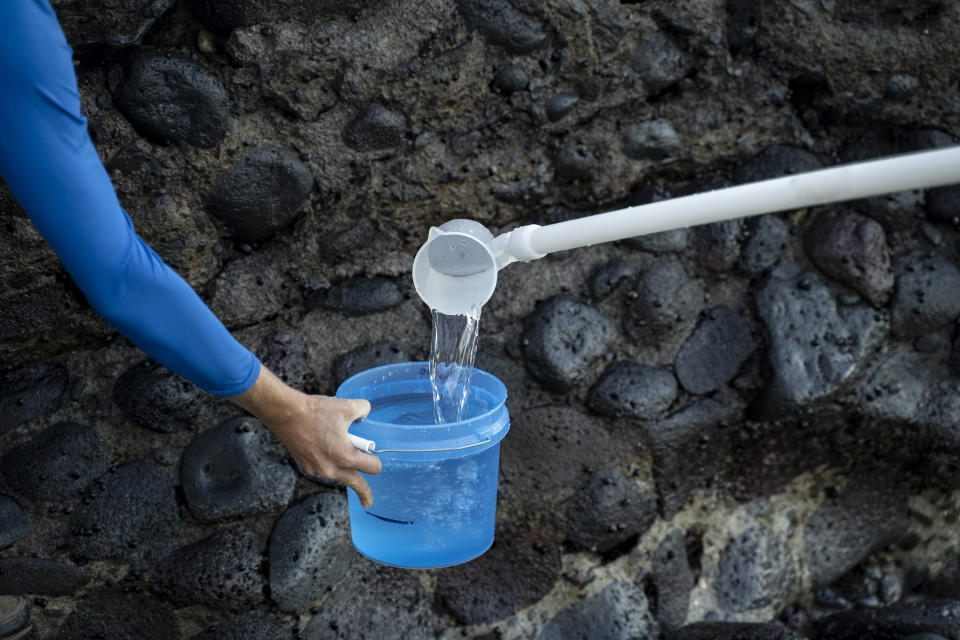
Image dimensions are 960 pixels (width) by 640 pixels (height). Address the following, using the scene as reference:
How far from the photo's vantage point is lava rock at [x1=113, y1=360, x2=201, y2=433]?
2.10 metres

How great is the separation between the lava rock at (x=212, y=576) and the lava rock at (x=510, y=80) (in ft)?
4.11

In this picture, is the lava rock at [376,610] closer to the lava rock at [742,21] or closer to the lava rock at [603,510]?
the lava rock at [603,510]

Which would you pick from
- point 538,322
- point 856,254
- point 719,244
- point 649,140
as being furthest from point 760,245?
point 538,322

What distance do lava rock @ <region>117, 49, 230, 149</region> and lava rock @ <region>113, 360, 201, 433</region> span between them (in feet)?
1.74

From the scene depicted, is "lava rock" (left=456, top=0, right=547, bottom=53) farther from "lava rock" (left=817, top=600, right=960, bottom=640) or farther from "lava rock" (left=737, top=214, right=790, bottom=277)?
"lava rock" (left=817, top=600, right=960, bottom=640)

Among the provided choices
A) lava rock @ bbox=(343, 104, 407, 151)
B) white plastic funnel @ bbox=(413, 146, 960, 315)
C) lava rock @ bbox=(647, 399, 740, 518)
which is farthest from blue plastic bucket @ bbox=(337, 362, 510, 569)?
lava rock @ bbox=(647, 399, 740, 518)

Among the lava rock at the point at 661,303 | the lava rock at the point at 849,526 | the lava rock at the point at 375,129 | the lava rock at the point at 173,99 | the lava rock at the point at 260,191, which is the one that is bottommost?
the lava rock at the point at 849,526

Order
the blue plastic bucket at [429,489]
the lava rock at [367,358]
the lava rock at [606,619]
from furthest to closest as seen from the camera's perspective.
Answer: the lava rock at [606,619]
the lava rock at [367,358]
the blue plastic bucket at [429,489]

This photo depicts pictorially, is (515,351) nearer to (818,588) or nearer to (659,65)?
(659,65)

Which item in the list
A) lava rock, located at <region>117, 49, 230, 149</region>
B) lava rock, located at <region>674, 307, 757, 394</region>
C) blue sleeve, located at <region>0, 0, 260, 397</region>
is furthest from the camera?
lava rock, located at <region>674, 307, 757, 394</region>

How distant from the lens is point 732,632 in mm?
2234

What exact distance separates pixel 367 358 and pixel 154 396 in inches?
19.8

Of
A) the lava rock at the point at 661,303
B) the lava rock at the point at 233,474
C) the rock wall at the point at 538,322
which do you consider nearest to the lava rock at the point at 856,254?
the rock wall at the point at 538,322

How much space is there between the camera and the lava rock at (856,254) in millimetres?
2521
